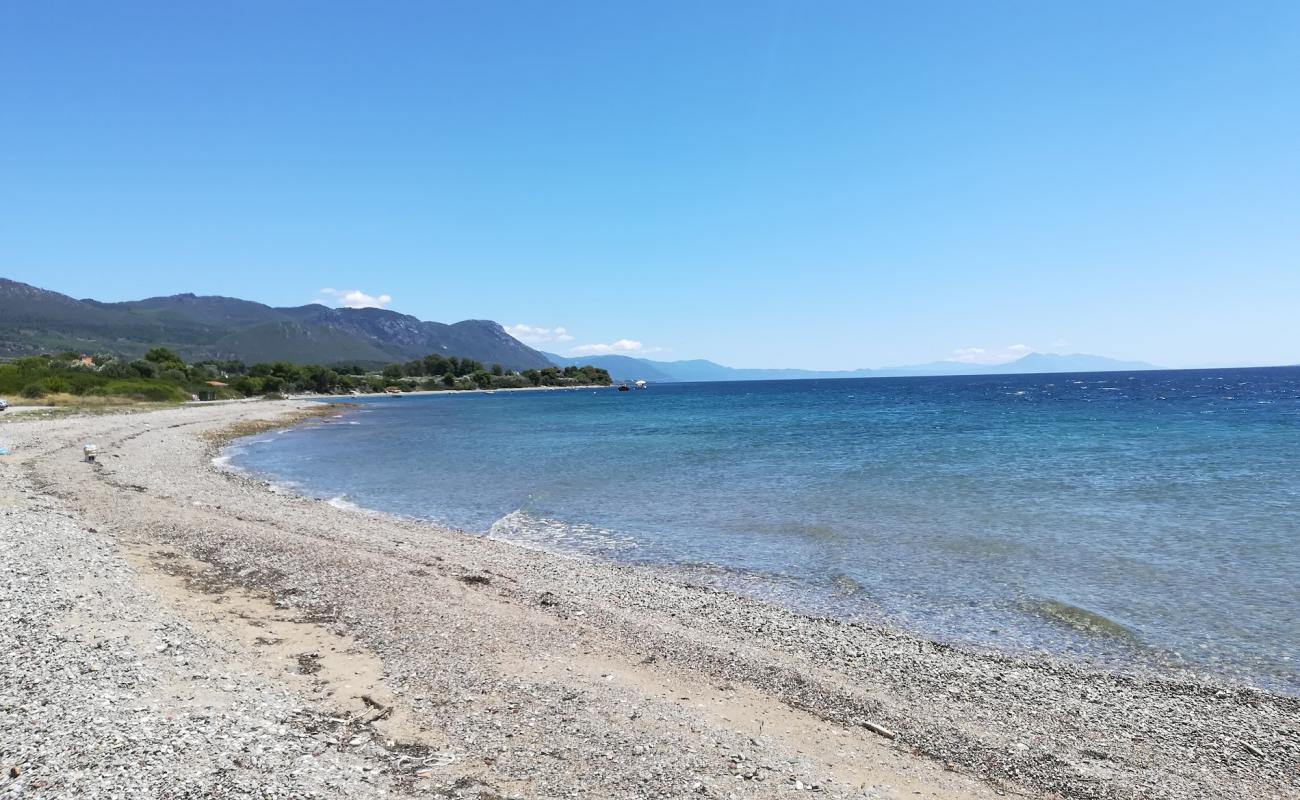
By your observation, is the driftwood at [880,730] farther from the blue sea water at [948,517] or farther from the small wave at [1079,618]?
the small wave at [1079,618]

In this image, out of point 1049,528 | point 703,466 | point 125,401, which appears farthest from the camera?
point 125,401

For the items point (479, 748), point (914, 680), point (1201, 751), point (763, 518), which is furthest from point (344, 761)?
point (763, 518)

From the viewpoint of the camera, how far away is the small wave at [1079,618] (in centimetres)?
1147

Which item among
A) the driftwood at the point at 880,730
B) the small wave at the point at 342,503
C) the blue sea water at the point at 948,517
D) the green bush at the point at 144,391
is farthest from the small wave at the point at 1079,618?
the green bush at the point at 144,391

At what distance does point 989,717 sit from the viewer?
816cm

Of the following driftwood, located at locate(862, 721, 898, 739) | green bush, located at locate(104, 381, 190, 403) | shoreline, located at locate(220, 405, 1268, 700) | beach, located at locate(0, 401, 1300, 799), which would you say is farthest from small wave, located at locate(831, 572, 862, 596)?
green bush, located at locate(104, 381, 190, 403)

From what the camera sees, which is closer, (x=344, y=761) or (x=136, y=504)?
(x=344, y=761)

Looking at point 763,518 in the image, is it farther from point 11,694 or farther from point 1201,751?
point 11,694

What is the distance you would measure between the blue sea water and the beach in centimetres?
188

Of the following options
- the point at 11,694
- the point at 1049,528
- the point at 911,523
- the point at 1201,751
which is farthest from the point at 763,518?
the point at 11,694

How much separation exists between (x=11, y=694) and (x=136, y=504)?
50.8 ft

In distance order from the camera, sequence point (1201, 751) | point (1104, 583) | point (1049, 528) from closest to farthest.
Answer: point (1201, 751) → point (1104, 583) → point (1049, 528)

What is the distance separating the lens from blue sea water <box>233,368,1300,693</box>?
1209 centimetres

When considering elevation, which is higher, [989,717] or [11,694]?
[11,694]
